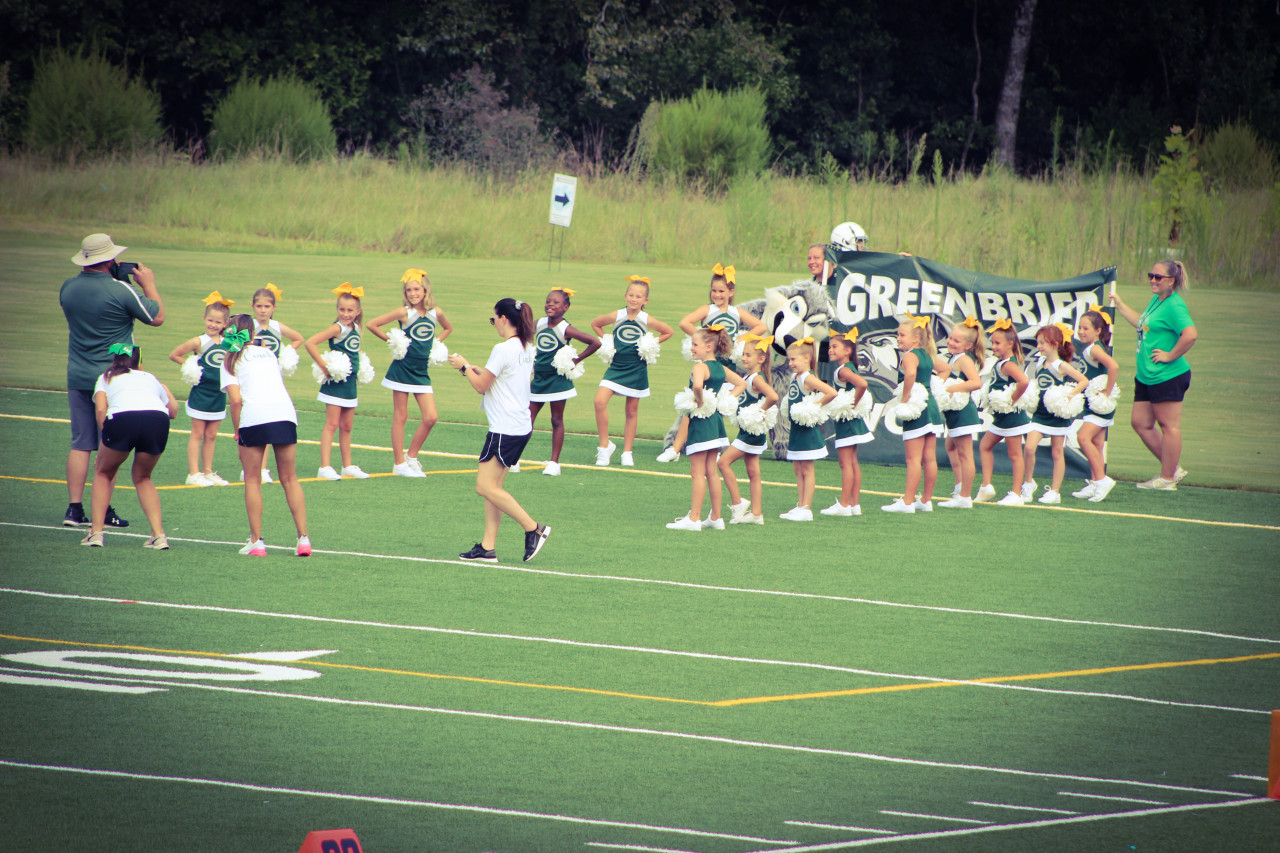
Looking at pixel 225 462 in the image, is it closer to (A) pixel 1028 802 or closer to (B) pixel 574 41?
(A) pixel 1028 802

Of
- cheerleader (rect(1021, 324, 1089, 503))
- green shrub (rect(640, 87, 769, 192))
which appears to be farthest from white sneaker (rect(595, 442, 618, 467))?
green shrub (rect(640, 87, 769, 192))

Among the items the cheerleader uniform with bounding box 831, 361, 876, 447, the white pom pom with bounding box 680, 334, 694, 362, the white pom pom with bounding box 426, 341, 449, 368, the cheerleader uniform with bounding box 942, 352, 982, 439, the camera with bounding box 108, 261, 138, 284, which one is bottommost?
the cheerleader uniform with bounding box 831, 361, 876, 447

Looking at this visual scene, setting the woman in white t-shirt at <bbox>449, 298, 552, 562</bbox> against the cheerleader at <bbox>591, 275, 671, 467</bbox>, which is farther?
the cheerleader at <bbox>591, 275, 671, 467</bbox>

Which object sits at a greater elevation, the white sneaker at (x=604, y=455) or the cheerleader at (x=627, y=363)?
the cheerleader at (x=627, y=363)

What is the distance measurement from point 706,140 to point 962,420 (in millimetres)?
31183

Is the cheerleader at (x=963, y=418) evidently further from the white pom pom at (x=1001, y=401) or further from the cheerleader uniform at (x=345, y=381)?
the cheerleader uniform at (x=345, y=381)

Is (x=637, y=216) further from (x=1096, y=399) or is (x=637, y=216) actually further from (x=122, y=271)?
(x=122, y=271)

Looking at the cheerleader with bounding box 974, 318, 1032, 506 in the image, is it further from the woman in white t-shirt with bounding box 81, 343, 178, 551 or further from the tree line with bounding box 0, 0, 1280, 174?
the tree line with bounding box 0, 0, 1280, 174

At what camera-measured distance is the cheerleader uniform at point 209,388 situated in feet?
42.2

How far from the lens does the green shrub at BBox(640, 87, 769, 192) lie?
4353cm

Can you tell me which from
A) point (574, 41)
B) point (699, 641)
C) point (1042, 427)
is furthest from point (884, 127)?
point (699, 641)

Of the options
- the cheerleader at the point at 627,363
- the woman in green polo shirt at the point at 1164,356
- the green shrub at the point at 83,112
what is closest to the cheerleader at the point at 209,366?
the cheerleader at the point at 627,363

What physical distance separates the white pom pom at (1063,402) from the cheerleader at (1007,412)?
25 centimetres

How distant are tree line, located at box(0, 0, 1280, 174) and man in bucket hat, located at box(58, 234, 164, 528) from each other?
132 feet
